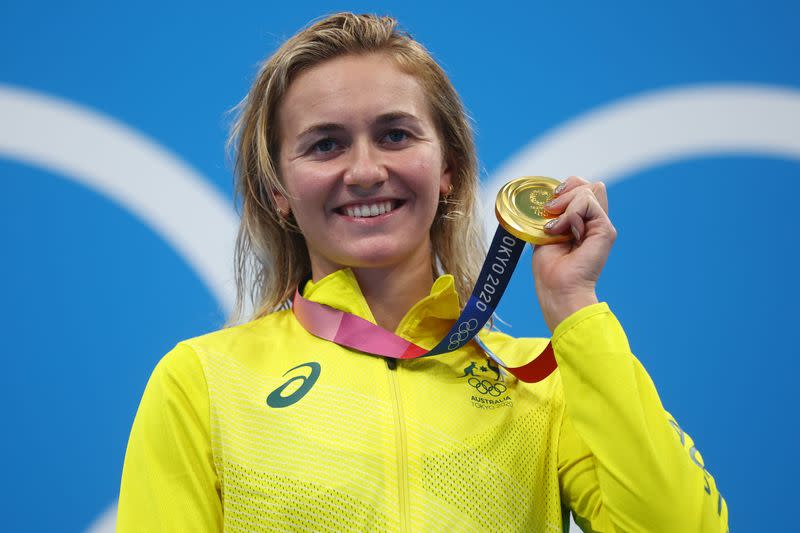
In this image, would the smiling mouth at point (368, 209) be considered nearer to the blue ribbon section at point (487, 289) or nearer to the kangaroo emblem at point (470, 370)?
the blue ribbon section at point (487, 289)

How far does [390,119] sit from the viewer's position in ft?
A: 5.50

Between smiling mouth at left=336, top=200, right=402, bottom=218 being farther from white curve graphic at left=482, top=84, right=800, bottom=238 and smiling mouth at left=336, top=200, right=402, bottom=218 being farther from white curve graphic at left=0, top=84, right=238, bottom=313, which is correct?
white curve graphic at left=482, top=84, right=800, bottom=238

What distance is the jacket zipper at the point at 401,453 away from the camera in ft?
4.80

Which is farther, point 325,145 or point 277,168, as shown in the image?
point 277,168

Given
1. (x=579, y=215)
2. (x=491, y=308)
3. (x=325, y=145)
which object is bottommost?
(x=491, y=308)

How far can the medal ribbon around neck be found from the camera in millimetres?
1565

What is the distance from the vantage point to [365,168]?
63.9 inches

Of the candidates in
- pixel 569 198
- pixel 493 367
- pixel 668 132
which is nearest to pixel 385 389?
pixel 493 367

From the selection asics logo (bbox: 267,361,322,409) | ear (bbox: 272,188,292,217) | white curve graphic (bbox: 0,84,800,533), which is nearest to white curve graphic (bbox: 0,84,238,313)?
white curve graphic (bbox: 0,84,800,533)

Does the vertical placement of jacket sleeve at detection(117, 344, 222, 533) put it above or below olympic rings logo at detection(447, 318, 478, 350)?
below

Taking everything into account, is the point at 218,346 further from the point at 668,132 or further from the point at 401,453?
the point at 668,132

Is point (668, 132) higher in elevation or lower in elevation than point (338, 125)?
higher

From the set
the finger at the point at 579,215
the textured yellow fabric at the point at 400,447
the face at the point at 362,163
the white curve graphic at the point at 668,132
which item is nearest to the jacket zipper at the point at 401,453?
the textured yellow fabric at the point at 400,447

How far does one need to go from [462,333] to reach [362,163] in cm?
36
